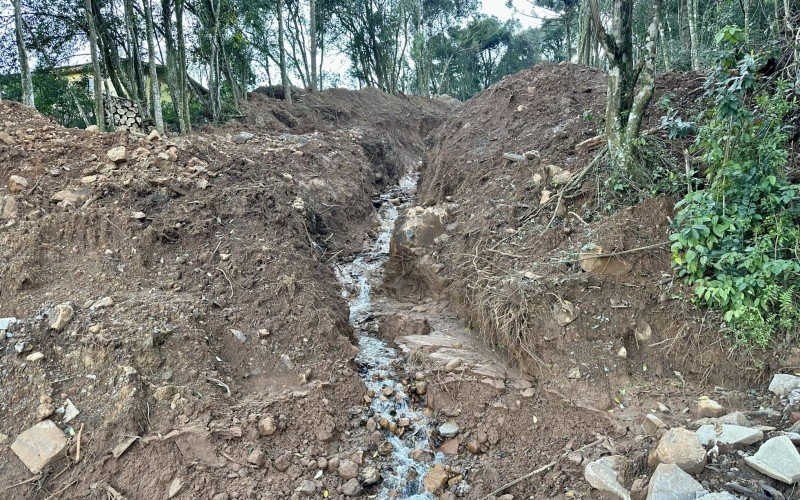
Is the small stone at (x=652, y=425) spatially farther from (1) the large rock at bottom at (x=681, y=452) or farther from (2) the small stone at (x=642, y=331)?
(2) the small stone at (x=642, y=331)

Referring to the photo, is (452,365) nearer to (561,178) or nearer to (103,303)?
(561,178)

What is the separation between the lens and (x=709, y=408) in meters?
3.63

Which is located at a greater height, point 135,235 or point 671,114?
point 671,114

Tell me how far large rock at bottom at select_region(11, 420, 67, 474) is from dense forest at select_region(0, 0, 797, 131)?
244 inches

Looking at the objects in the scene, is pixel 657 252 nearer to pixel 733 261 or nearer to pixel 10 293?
pixel 733 261

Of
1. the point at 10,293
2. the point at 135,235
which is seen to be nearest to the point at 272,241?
the point at 135,235

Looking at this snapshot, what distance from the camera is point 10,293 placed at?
444 cm

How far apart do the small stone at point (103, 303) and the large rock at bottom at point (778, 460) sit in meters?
5.29

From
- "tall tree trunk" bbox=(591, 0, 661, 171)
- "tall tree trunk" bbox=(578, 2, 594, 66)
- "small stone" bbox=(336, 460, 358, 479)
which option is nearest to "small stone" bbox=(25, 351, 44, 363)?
"small stone" bbox=(336, 460, 358, 479)

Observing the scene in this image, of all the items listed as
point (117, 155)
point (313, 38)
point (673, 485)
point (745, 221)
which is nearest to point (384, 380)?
point (673, 485)

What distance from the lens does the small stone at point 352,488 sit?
145 inches

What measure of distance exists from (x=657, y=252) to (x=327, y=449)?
12.0 feet

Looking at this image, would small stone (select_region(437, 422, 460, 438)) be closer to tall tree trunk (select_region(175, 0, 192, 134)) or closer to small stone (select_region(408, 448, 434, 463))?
small stone (select_region(408, 448, 434, 463))

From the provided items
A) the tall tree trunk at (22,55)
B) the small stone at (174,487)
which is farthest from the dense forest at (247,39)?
the small stone at (174,487)
